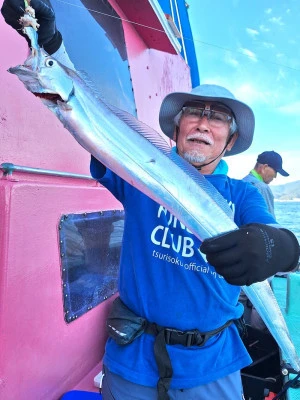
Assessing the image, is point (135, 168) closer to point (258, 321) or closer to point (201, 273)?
point (201, 273)

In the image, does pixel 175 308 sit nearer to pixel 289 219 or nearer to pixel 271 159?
pixel 271 159

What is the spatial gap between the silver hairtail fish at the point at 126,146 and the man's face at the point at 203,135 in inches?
15.9

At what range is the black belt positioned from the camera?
1.53 m

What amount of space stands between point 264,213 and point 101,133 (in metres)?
0.85

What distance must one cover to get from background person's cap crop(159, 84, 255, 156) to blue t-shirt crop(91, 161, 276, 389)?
595 millimetres

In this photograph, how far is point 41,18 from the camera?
4.70ft

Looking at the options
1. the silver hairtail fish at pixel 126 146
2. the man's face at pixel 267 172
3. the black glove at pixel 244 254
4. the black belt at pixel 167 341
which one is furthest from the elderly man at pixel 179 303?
the man's face at pixel 267 172

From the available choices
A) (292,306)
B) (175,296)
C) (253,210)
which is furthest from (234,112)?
(292,306)

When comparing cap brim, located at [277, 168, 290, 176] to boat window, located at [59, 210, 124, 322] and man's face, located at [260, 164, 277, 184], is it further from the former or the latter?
boat window, located at [59, 210, 124, 322]

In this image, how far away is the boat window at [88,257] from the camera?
82.4 inches

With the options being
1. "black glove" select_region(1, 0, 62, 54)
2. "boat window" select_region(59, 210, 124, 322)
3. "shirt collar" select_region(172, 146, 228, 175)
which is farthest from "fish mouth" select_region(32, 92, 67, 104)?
"boat window" select_region(59, 210, 124, 322)

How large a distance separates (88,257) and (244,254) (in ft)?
4.62

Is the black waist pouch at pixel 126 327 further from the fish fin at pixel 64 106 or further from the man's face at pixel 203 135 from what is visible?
the fish fin at pixel 64 106

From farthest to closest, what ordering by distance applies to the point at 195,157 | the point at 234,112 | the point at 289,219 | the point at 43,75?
the point at 289,219, the point at 234,112, the point at 195,157, the point at 43,75
